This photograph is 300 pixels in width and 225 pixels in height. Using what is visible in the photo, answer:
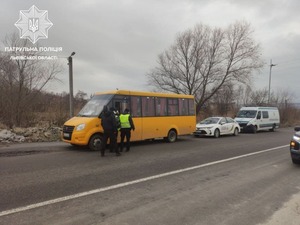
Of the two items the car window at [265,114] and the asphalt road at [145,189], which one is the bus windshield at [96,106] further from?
the car window at [265,114]

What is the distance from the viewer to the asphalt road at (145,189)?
455 centimetres

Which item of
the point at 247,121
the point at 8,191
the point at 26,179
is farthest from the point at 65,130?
the point at 247,121

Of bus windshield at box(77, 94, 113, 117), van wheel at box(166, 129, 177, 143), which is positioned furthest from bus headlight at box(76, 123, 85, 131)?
van wheel at box(166, 129, 177, 143)

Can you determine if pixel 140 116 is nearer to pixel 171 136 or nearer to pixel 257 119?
pixel 171 136

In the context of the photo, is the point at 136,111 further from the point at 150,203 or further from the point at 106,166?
the point at 150,203

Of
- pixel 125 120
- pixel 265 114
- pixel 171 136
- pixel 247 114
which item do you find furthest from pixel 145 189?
pixel 265 114

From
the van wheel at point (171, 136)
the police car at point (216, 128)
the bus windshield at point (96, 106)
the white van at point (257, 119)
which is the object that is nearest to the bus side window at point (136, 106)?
the bus windshield at point (96, 106)

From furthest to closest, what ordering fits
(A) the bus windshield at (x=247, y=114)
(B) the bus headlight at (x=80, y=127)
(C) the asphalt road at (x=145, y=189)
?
(A) the bus windshield at (x=247, y=114) < (B) the bus headlight at (x=80, y=127) < (C) the asphalt road at (x=145, y=189)

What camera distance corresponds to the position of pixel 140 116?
536 inches

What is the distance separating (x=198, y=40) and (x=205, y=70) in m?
3.69

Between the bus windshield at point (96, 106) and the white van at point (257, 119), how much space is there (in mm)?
16108

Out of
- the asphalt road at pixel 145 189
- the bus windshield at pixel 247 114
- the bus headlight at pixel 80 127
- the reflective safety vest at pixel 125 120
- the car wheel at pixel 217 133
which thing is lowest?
the asphalt road at pixel 145 189

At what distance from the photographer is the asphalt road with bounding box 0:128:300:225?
4551 millimetres

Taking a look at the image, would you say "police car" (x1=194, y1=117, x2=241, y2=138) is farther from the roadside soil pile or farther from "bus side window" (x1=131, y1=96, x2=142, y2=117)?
the roadside soil pile
